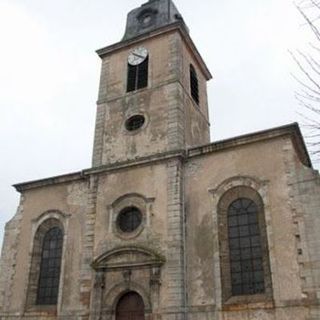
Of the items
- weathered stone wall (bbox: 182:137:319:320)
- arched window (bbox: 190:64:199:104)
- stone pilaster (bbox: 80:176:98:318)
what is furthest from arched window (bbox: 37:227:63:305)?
arched window (bbox: 190:64:199:104)

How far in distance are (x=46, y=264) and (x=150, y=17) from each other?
1192cm

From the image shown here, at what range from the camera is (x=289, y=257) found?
37.3ft

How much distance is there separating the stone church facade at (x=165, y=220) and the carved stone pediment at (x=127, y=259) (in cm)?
4

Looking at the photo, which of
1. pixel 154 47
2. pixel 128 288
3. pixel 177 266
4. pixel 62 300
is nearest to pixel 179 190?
pixel 177 266

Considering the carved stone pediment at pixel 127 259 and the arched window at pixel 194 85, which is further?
the arched window at pixel 194 85

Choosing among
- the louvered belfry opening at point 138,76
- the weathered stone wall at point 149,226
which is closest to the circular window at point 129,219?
the weathered stone wall at point 149,226

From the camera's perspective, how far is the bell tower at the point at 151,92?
15.6 meters

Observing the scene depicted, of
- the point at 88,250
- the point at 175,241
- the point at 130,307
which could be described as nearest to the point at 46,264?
the point at 88,250

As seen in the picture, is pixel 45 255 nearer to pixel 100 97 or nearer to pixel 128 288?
pixel 128 288

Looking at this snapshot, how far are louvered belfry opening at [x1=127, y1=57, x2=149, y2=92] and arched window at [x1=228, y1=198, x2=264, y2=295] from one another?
22.6ft

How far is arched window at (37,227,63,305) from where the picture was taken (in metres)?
14.8

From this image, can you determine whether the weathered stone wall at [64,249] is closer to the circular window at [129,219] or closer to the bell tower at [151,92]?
the circular window at [129,219]

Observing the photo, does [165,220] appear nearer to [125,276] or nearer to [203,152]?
[125,276]

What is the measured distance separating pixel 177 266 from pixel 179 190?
2.49m
